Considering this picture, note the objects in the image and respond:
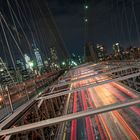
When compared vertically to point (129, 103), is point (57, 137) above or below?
below

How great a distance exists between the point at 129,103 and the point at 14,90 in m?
9.72

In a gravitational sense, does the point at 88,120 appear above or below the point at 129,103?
below

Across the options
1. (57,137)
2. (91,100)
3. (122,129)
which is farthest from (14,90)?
(91,100)

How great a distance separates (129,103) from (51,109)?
12822mm

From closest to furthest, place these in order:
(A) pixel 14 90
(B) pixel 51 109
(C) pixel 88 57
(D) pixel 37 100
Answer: (D) pixel 37 100, (A) pixel 14 90, (B) pixel 51 109, (C) pixel 88 57

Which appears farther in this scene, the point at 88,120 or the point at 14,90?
the point at 88,120

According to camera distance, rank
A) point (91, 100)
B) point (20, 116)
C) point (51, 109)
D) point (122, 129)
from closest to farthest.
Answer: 1. point (20, 116)
2. point (122, 129)
3. point (51, 109)
4. point (91, 100)

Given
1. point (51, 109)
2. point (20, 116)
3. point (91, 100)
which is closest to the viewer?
point (20, 116)

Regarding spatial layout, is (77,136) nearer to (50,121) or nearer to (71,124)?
(71,124)

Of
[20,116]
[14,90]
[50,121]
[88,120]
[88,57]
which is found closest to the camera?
Result: [50,121]

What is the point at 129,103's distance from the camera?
5.67 metres

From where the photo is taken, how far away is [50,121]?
5.56 m

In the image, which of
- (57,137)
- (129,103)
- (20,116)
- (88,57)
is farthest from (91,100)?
(88,57)

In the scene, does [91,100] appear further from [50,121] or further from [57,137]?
[50,121]
